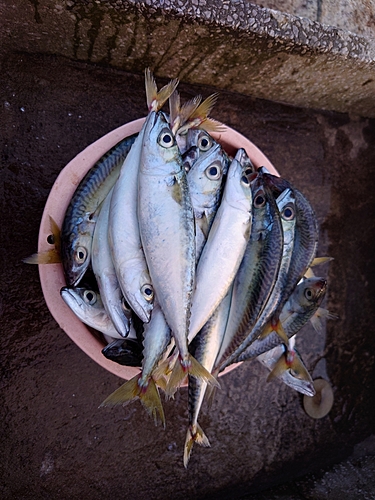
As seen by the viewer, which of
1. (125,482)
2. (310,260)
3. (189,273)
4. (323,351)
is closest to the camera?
(189,273)

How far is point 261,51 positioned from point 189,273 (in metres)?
1.06

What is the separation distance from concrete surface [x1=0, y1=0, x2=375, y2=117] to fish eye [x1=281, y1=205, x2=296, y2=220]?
0.70 m

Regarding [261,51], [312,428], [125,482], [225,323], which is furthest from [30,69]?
[312,428]

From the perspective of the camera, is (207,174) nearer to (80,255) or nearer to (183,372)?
(80,255)

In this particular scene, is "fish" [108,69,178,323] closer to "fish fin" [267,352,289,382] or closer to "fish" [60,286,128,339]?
"fish" [60,286,128,339]

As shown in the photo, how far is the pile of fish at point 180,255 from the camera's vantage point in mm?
1428

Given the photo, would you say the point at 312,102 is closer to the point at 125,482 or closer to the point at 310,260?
the point at 310,260

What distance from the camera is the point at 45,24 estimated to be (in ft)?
5.71

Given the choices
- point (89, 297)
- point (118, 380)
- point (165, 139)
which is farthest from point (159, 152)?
point (118, 380)

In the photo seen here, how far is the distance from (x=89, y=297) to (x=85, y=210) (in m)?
0.29

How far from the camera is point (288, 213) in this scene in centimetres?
172

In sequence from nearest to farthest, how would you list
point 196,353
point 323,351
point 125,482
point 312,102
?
point 196,353 < point 125,482 < point 312,102 < point 323,351

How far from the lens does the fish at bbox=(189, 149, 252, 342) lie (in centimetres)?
153

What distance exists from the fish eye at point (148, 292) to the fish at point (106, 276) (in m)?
0.10
